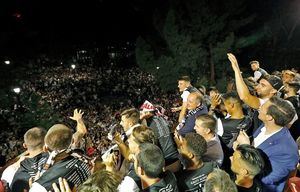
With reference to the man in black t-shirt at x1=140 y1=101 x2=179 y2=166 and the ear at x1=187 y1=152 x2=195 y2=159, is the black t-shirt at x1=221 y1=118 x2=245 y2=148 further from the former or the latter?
the ear at x1=187 y1=152 x2=195 y2=159

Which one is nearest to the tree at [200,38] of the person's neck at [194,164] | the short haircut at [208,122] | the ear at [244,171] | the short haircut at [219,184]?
the short haircut at [208,122]

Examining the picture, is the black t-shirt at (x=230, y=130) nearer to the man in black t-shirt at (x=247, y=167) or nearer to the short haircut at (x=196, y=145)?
the short haircut at (x=196, y=145)

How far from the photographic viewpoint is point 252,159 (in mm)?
3051

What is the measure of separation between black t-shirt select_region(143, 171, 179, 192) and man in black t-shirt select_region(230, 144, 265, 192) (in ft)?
1.72

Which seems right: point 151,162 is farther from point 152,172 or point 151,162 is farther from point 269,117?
point 269,117

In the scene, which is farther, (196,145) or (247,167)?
(196,145)

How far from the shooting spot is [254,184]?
10.3 feet

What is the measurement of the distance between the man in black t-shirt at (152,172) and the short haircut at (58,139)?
0.75 m

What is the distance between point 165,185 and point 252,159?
72 centimetres

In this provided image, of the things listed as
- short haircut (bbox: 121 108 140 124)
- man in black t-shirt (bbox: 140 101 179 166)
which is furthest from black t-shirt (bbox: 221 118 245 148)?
short haircut (bbox: 121 108 140 124)

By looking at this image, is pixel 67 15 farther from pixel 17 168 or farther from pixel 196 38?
pixel 17 168

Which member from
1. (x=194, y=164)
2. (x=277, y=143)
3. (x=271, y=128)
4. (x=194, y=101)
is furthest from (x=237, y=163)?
(x=194, y=101)

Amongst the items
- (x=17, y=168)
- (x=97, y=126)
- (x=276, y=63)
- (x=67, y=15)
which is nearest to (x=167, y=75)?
(x=276, y=63)

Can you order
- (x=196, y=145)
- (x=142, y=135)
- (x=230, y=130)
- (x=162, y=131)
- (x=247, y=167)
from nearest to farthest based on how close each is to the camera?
1. (x=247, y=167)
2. (x=196, y=145)
3. (x=142, y=135)
4. (x=230, y=130)
5. (x=162, y=131)
